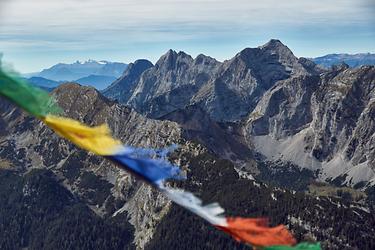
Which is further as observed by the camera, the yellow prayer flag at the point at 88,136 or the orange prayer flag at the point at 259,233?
the yellow prayer flag at the point at 88,136

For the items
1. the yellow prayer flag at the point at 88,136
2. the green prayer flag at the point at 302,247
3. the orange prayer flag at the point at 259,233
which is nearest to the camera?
the orange prayer flag at the point at 259,233

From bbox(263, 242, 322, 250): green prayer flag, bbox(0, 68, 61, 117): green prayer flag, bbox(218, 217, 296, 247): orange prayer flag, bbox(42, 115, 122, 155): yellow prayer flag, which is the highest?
bbox(0, 68, 61, 117): green prayer flag

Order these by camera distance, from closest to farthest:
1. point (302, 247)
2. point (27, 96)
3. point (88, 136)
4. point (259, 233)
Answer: point (259, 233)
point (302, 247)
point (27, 96)
point (88, 136)

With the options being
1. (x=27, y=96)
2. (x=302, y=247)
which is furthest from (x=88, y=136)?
(x=302, y=247)

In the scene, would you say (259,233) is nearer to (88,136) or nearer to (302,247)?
(302,247)

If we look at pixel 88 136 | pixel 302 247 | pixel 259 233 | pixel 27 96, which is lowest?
pixel 302 247

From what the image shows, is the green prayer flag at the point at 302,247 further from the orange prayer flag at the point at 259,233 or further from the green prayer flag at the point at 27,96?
the green prayer flag at the point at 27,96

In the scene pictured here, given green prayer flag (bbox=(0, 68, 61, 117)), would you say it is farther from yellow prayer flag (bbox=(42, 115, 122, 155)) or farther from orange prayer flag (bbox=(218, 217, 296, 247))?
orange prayer flag (bbox=(218, 217, 296, 247))

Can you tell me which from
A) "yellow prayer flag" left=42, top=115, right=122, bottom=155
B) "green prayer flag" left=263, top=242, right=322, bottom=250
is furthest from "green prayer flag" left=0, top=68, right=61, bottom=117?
"green prayer flag" left=263, top=242, right=322, bottom=250

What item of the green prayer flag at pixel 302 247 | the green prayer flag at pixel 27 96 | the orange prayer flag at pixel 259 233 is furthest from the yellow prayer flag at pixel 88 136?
the green prayer flag at pixel 302 247

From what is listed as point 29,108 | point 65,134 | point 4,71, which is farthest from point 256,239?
point 4,71
